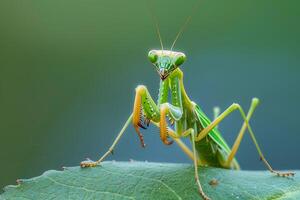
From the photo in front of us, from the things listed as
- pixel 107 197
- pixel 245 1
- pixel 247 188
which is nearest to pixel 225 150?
pixel 247 188

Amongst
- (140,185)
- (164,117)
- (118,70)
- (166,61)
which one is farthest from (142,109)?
(118,70)

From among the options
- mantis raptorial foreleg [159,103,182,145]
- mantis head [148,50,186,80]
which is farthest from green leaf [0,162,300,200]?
mantis head [148,50,186,80]

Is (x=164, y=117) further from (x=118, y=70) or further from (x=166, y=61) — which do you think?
(x=118, y=70)

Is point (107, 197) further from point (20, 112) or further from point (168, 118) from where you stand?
point (20, 112)

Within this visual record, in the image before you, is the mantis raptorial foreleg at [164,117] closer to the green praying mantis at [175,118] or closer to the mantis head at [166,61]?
the green praying mantis at [175,118]

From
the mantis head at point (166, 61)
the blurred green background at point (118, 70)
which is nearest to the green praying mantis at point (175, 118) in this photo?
the mantis head at point (166, 61)

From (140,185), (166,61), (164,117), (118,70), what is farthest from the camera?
(118,70)

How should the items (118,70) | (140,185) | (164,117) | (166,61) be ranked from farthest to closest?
1. (118,70)
2. (166,61)
3. (164,117)
4. (140,185)
